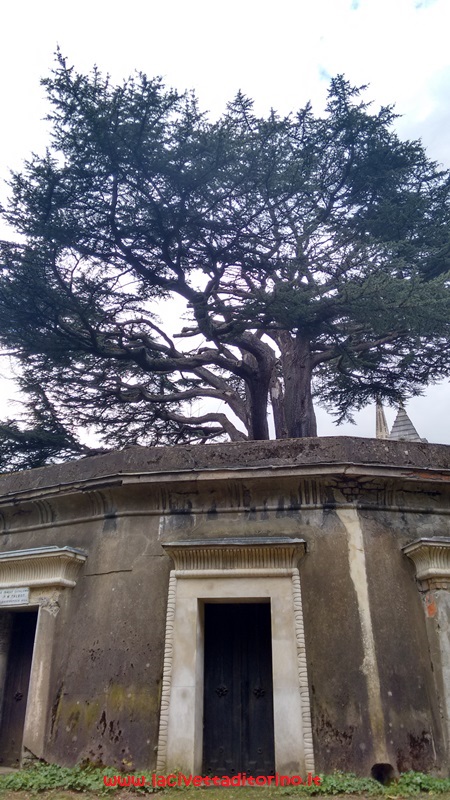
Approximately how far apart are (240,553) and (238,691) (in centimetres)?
151

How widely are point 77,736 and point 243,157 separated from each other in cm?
831

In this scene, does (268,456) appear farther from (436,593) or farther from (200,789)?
(200,789)

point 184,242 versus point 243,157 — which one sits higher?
point 243,157

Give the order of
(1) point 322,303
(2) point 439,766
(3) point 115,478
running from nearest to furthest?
(2) point 439,766 < (3) point 115,478 < (1) point 322,303

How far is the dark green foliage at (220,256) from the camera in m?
8.94

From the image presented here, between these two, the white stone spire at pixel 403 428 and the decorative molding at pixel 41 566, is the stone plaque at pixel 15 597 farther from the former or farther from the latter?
the white stone spire at pixel 403 428

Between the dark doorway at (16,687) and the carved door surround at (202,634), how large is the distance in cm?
222

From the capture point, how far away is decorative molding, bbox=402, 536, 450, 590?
6059 mm

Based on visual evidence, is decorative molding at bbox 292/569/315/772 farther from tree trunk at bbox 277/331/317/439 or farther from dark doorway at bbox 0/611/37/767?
tree trunk at bbox 277/331/317/439

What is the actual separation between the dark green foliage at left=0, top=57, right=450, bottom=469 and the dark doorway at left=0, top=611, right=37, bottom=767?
4776 mm

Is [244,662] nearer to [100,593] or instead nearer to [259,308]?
[100,593]

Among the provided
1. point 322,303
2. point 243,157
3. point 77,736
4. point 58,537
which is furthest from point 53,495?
point 243,157

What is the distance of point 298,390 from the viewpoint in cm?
1150

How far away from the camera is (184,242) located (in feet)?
32.2
